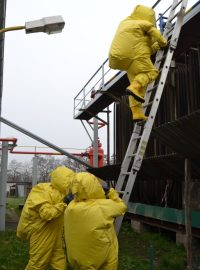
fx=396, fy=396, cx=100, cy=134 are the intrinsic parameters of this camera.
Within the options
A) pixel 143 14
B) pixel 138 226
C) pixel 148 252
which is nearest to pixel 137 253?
pixel 148 252

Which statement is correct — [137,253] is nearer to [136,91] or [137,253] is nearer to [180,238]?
[180,238]

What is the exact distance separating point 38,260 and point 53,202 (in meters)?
0.91

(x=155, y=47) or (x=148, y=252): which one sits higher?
(x=155, y=47)

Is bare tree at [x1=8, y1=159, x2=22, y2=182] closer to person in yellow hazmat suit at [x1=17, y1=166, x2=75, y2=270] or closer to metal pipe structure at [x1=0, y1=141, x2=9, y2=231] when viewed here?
metal pipe structure at [x1=0, y1=141, x2=9, y2=231]

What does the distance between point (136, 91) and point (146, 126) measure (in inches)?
21.0

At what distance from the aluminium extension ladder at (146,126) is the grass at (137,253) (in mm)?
1217

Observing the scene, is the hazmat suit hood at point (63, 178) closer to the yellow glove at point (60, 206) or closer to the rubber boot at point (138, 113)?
the yellow glove at point (60, 206)

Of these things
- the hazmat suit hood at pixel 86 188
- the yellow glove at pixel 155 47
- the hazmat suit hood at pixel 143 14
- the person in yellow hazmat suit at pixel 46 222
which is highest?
the hazmat suit hood at pixel 143 14

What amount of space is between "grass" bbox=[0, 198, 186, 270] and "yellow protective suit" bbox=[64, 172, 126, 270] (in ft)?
5.01

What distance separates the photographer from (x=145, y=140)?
18.5 feet

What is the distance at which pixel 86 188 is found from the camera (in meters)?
4.72

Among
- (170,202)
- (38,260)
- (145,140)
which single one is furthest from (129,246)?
(145,140)

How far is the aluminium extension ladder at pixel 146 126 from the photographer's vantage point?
5.55m

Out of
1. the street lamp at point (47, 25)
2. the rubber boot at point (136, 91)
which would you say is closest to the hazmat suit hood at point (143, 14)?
the street lamp at point (47, 25)
